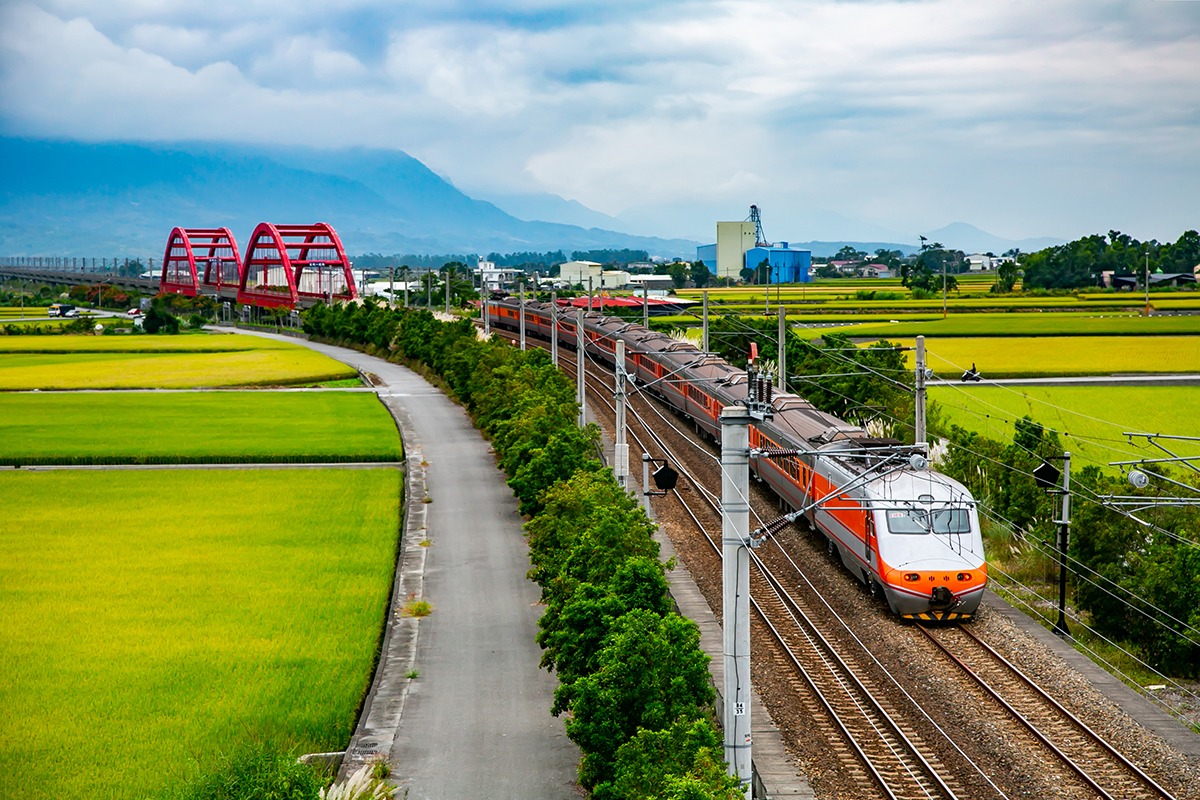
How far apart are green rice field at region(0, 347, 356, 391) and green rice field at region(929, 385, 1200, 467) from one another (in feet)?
148

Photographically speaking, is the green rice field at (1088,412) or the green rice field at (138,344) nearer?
the green rice field at (1088,412)

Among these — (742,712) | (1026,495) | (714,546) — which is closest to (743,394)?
(714,546)

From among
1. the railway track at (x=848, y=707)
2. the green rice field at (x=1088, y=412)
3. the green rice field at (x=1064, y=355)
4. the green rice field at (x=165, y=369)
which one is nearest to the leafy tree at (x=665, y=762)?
the railway track at (x=848, y=707)

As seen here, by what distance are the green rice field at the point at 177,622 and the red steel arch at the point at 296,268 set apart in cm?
9896

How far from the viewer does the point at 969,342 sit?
8475 centimetres

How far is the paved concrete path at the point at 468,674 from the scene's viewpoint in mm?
20500

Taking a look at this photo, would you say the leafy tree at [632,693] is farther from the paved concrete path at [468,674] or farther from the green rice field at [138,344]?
the green rice field at [138,344]

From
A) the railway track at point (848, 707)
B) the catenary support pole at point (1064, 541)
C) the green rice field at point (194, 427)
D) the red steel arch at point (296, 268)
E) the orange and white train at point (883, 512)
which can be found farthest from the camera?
the red steel arch at point (296, 268)

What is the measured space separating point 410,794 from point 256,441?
39.2 m

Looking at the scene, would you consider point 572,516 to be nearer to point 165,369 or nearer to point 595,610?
point 595,610

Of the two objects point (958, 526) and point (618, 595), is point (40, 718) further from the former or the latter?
point (958, 526)

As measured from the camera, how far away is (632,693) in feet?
59.2

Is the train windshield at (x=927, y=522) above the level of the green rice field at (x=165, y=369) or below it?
above

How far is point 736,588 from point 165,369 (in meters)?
79.9
